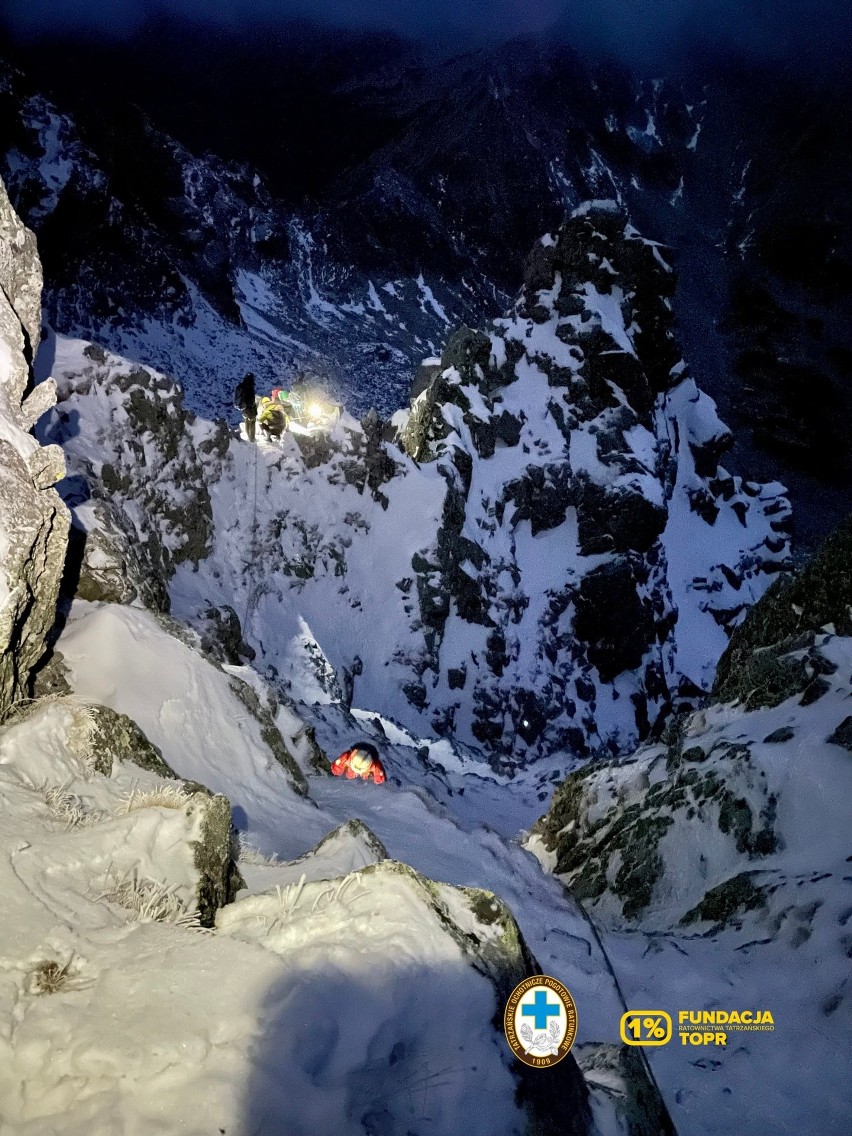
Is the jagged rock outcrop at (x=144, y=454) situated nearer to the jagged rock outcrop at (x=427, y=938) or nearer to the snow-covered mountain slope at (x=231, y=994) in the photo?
the snow-covered mountain slope at (x=231, y=994)

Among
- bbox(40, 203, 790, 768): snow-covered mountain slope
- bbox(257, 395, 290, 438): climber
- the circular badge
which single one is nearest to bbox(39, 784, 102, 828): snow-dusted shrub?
the circular badge

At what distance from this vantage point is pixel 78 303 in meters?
51.7

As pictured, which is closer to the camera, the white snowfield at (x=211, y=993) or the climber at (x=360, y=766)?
the white snowfield at (x=211, y=993)

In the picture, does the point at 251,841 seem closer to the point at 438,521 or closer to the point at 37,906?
the point at 37,906

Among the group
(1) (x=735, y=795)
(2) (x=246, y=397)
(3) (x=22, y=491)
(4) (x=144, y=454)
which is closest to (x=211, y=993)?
(3) (x=22, y=491)

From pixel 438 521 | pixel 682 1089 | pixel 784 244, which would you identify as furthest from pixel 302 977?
pixel 784 244

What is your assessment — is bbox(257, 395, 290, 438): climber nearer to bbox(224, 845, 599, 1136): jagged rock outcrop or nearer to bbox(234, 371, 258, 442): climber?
bbox(234, 371, 258, 442): climber

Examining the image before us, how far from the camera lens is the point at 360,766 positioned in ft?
45.2

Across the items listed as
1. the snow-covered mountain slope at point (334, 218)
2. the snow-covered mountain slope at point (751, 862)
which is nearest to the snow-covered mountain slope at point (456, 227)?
the snow-covered mountain slope at point (334, 218)

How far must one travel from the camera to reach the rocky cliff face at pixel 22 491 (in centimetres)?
596

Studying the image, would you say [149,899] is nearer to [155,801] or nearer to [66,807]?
[155,801]

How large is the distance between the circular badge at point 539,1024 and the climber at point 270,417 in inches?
1007

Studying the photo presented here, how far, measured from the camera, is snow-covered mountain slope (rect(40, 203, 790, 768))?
2250 centimetres

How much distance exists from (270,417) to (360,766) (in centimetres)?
1749
